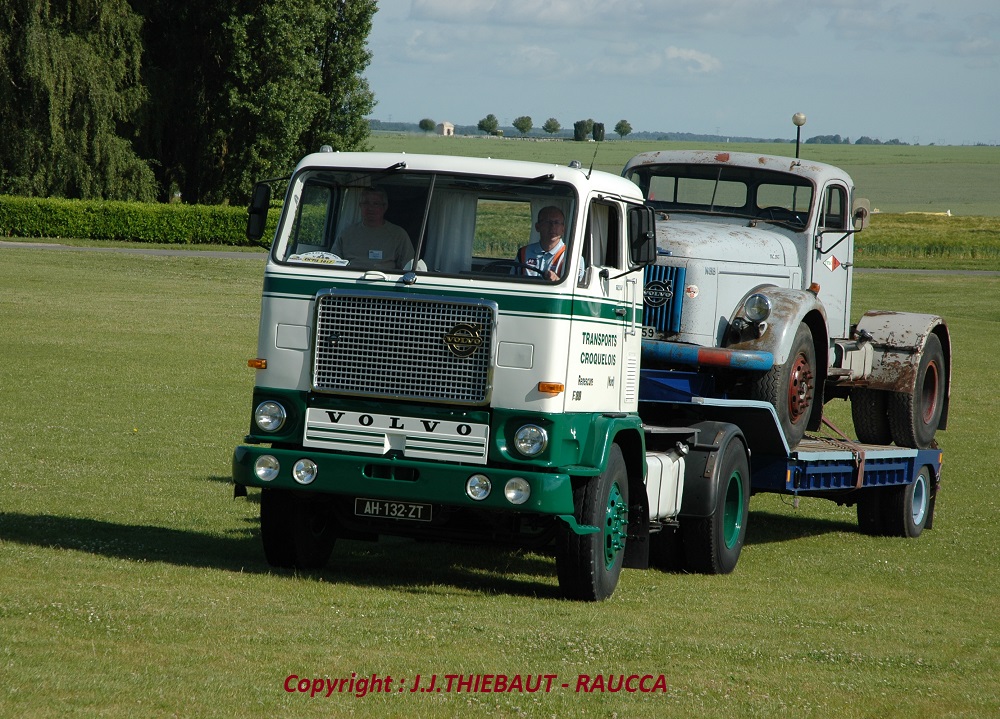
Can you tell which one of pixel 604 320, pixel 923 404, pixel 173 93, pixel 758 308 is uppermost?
pixel 173 93

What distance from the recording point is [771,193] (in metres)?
13.5

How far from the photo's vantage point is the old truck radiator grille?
8.83 metres

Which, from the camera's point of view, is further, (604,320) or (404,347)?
(604,320)

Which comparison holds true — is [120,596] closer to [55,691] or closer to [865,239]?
[55,691]

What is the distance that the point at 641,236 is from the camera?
9.44m

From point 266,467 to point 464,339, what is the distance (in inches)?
61.0

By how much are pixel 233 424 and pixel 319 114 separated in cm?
4972

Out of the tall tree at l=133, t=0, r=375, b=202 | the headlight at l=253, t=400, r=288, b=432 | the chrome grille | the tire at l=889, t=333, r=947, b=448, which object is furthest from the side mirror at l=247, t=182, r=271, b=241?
the tall tree at l=133, t=0, r=375, b=202

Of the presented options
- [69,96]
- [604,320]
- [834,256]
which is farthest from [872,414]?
[69,96]

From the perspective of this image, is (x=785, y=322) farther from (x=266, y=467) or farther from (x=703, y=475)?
(x=266, y=467)

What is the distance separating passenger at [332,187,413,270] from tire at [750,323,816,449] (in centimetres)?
406

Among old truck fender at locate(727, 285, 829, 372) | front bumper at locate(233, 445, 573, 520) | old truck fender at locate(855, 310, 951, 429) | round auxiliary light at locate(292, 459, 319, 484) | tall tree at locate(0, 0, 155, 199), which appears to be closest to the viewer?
front bumper at locate(233, 445, 573, 520)

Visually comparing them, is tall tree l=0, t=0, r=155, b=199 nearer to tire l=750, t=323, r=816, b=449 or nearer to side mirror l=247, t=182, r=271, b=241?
tire l=750, t=323, r=816, b=449

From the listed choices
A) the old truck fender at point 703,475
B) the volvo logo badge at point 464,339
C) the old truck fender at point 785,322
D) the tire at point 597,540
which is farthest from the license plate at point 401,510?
the old truck fender at point 785,322
